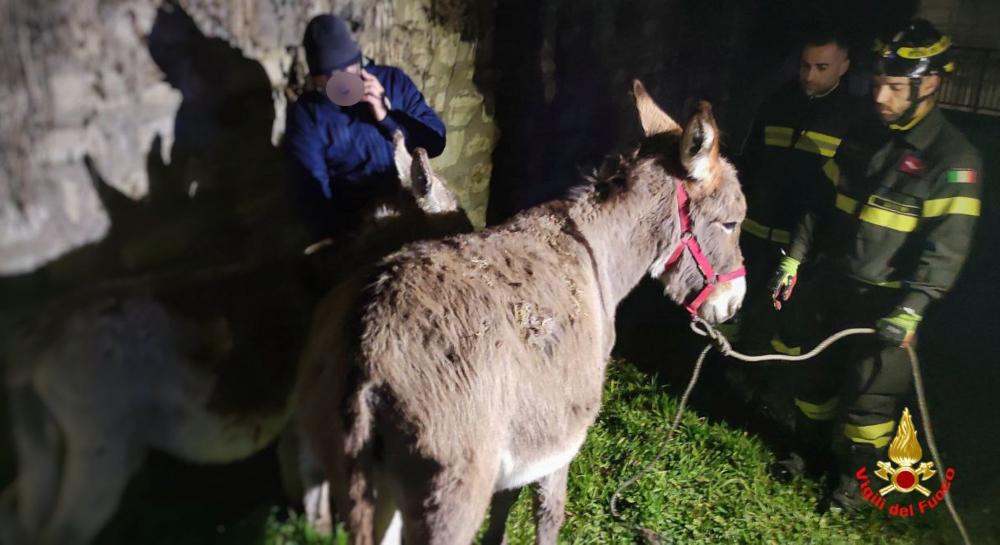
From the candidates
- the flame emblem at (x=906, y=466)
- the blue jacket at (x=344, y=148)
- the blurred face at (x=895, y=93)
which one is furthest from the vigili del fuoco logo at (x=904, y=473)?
the blue jacket at (x=344, y=148)

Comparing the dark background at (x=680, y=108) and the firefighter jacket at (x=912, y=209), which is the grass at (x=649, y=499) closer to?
the dark background at (x=680, y=108)

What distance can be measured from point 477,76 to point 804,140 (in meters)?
1.74

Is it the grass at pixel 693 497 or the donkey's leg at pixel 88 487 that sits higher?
the donkey's leg at pixel 88 487

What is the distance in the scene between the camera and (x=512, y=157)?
3.82 meters

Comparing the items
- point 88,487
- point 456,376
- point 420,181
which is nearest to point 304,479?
point 88,487

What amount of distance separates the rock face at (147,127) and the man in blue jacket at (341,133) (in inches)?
4.6

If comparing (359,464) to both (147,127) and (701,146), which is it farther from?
(701,146)

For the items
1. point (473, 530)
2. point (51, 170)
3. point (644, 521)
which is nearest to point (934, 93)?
point (644, 521)

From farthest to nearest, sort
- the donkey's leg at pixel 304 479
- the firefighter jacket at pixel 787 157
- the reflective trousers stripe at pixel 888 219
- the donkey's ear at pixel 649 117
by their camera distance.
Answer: the firefighter jacket at pixel 787 157 → the reflective trousers stripe at pixel 888 219 → the donkey's ear at pixel 649 117 → the donkey's leg at pixel 304 479

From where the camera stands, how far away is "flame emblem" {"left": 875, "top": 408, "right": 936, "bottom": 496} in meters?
Result: 3.25

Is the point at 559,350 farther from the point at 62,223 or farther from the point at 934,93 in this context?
the point at 934,93

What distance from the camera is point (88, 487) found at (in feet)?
6.07

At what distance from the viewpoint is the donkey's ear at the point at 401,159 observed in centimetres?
254

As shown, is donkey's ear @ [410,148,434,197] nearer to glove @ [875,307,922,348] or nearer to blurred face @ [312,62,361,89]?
blurred face @ [312,62,361,89]
